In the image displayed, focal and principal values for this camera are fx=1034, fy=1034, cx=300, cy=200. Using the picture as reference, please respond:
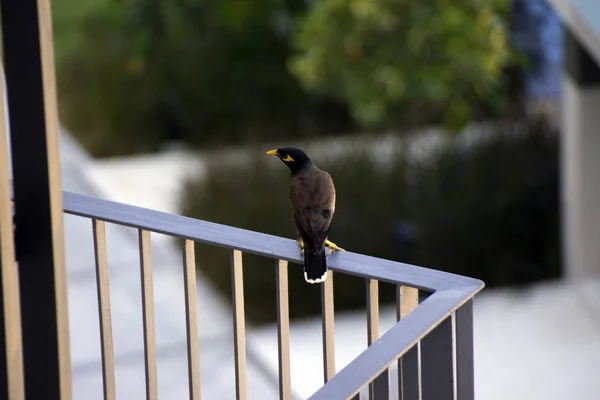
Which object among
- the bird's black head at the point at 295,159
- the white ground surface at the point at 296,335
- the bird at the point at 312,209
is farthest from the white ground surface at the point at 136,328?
the bird at the point at 312,209

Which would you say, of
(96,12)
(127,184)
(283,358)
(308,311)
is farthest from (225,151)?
(283,358)

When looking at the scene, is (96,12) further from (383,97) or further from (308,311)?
(308,311)

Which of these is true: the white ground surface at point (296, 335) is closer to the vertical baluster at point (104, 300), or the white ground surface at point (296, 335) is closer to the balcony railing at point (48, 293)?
the vertical baluster at point (104, 300)

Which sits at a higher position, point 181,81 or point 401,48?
point 401,48

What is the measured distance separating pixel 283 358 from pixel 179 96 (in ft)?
22.9

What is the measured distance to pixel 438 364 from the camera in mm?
1436

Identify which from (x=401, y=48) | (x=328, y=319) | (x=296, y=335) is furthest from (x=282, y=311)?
(x=401, y=48)

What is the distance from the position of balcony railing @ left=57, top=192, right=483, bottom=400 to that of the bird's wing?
30 centimetres

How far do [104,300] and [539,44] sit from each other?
734 cm

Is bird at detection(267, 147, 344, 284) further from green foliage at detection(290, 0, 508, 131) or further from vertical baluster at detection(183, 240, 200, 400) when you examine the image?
green foliage at detection(290, 0, 508, 131)

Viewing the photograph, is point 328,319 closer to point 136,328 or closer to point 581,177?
point 136,328

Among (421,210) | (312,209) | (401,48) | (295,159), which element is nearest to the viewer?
(312,209)

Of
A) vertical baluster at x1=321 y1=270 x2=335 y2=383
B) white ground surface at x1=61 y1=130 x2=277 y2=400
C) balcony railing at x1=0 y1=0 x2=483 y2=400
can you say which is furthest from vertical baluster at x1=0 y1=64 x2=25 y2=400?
white ground surface at x1=61 y1=130 x2=277 y2=400

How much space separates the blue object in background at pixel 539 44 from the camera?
8.20 meters
